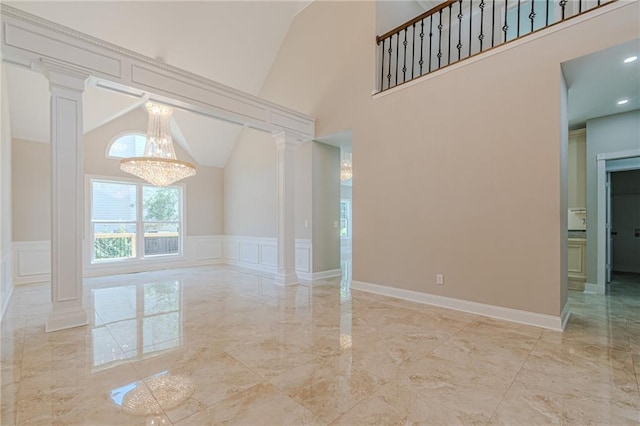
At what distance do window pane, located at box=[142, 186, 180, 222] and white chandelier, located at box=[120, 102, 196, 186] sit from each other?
160cm

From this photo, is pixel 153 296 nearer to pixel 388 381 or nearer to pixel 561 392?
pixel 388 381

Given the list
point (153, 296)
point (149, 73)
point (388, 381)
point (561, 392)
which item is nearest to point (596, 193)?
point (561, 392)

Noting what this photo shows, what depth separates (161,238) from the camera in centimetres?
741

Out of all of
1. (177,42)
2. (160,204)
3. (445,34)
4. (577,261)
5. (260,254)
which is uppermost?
(445,34)

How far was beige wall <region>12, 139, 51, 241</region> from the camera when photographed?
5441mm

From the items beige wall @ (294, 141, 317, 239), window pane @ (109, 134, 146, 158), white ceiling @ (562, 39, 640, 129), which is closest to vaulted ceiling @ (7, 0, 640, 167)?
white ceiling @ (562, 39, 640, 129)

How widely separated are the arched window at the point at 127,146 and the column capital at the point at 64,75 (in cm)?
411

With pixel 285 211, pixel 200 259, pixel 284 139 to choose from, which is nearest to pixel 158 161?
pixel 284 139

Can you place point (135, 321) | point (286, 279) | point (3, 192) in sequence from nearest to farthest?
point (135, 321)
point (3, 192)
point (286, 279)

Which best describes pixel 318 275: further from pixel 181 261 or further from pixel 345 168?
pixel 181 261

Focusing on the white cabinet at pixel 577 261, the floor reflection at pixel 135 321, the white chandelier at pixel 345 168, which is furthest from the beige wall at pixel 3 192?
the white cabinet at pixel 577 261

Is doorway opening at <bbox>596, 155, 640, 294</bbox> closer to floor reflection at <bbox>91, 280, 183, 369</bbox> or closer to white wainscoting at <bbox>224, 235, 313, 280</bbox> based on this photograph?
white wainscoting at <bbox>224, 235, 313, 280</bbox>

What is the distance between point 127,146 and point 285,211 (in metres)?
4.46

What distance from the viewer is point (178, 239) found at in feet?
25.2
